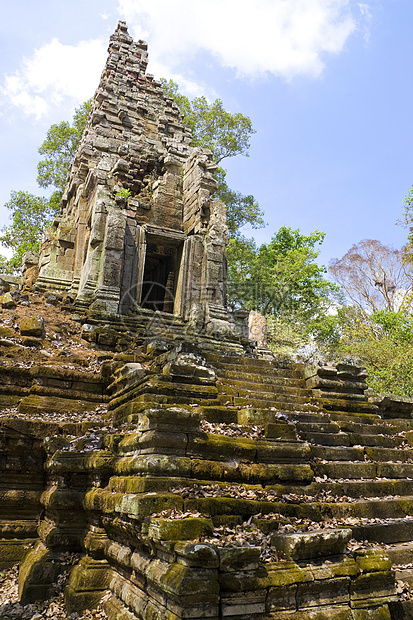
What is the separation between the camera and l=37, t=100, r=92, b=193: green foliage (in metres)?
24.9

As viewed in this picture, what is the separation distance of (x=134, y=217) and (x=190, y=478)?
913 cm

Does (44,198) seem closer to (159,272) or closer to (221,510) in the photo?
(159,272)

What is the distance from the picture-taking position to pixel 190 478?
171 inches

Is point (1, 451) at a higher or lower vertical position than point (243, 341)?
lower

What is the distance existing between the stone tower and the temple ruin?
64.8 inches

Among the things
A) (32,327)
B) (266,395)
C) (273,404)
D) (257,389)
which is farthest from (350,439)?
(32,327)

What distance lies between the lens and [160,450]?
438 centimetres

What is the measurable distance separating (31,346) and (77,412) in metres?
1.73

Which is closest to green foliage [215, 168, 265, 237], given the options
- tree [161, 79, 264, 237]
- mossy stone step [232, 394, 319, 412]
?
tree [161, 79, 264, 237]

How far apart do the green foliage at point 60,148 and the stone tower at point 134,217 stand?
9261 millimetres

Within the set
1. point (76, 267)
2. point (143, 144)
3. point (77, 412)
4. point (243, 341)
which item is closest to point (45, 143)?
point (143, 144)

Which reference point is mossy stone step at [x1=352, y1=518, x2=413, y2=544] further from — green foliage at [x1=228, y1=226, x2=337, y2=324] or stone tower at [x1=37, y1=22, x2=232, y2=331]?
green foliage at [x1=228, y1=226, x2=337, y2=324]

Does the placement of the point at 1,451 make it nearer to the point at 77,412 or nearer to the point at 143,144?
the point at 77,412

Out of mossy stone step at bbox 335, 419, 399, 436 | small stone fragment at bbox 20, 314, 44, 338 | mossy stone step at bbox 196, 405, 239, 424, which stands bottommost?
mossy stone step at bbox 335, 419, 399, 436
